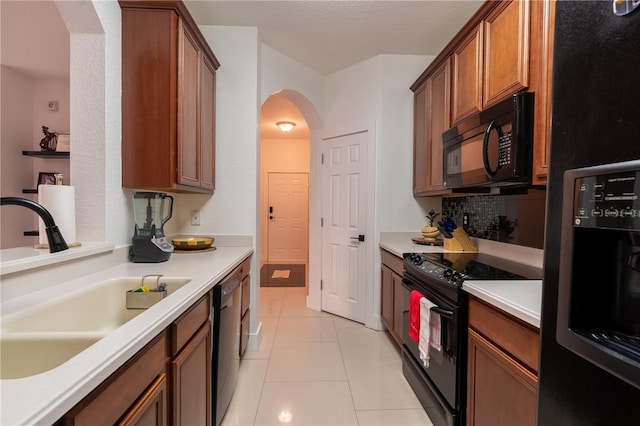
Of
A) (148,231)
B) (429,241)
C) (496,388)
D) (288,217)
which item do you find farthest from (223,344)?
(288,217)

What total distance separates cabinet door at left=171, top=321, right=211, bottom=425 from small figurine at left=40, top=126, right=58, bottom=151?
3.45 m

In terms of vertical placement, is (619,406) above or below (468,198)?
below

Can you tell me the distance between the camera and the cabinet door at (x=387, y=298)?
2643 mm

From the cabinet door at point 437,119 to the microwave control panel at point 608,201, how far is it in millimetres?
Answer: 1831

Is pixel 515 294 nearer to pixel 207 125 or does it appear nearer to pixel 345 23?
pixel 207 125

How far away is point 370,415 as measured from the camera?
1.79 m

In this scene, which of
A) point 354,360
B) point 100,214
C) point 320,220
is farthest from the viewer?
point 320,220

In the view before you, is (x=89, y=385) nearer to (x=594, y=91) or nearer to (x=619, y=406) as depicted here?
(x=619, y=406)

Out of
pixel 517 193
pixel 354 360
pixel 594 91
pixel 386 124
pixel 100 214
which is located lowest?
pixel 354 360

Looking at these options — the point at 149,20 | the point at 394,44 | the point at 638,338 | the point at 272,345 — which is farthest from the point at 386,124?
the point at 638,338

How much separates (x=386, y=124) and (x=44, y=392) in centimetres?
301

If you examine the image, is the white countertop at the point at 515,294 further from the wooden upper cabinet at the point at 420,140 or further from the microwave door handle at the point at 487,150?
the wooden upper cabinet at the point at 420,140

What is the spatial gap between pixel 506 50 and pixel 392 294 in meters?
1.92

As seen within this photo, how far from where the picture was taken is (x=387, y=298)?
2752mm
